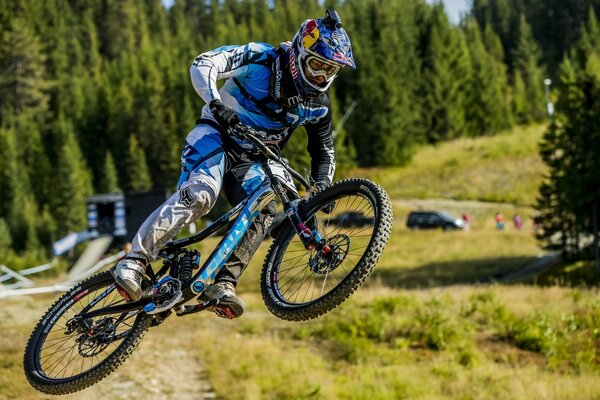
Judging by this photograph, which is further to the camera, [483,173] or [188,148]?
[483,173]

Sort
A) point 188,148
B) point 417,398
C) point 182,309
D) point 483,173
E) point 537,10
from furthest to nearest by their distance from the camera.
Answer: point 537,10 < point 483,173 < point 417,398 < point 188,148 < point 182,309

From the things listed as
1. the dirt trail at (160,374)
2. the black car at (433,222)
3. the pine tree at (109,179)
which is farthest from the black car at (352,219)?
the pine tree at (109,179)

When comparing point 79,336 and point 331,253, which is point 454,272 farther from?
point 331,253

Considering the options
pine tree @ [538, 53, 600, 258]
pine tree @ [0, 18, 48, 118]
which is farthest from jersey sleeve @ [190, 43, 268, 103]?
pine tree @ [0, 18, 48, 118]

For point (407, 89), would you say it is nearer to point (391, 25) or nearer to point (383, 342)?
point (391, 25)

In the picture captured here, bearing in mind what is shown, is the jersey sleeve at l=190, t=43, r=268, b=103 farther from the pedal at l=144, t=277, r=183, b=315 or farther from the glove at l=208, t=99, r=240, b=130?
the pedal at l=144, t=277, r=183, b=315

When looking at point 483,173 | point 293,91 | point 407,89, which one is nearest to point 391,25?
point 407,89

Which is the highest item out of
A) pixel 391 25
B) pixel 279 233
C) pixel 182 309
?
pixel 391 25

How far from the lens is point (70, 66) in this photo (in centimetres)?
16488

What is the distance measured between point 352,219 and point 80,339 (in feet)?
11.4

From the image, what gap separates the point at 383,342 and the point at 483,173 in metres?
70.4

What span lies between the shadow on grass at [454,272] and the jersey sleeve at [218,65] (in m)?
39.4

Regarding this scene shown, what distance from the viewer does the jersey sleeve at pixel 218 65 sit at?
798 centimetres

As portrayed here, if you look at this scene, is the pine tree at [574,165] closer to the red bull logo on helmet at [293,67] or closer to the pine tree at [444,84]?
the red bull logo on helmet at [293,67]
